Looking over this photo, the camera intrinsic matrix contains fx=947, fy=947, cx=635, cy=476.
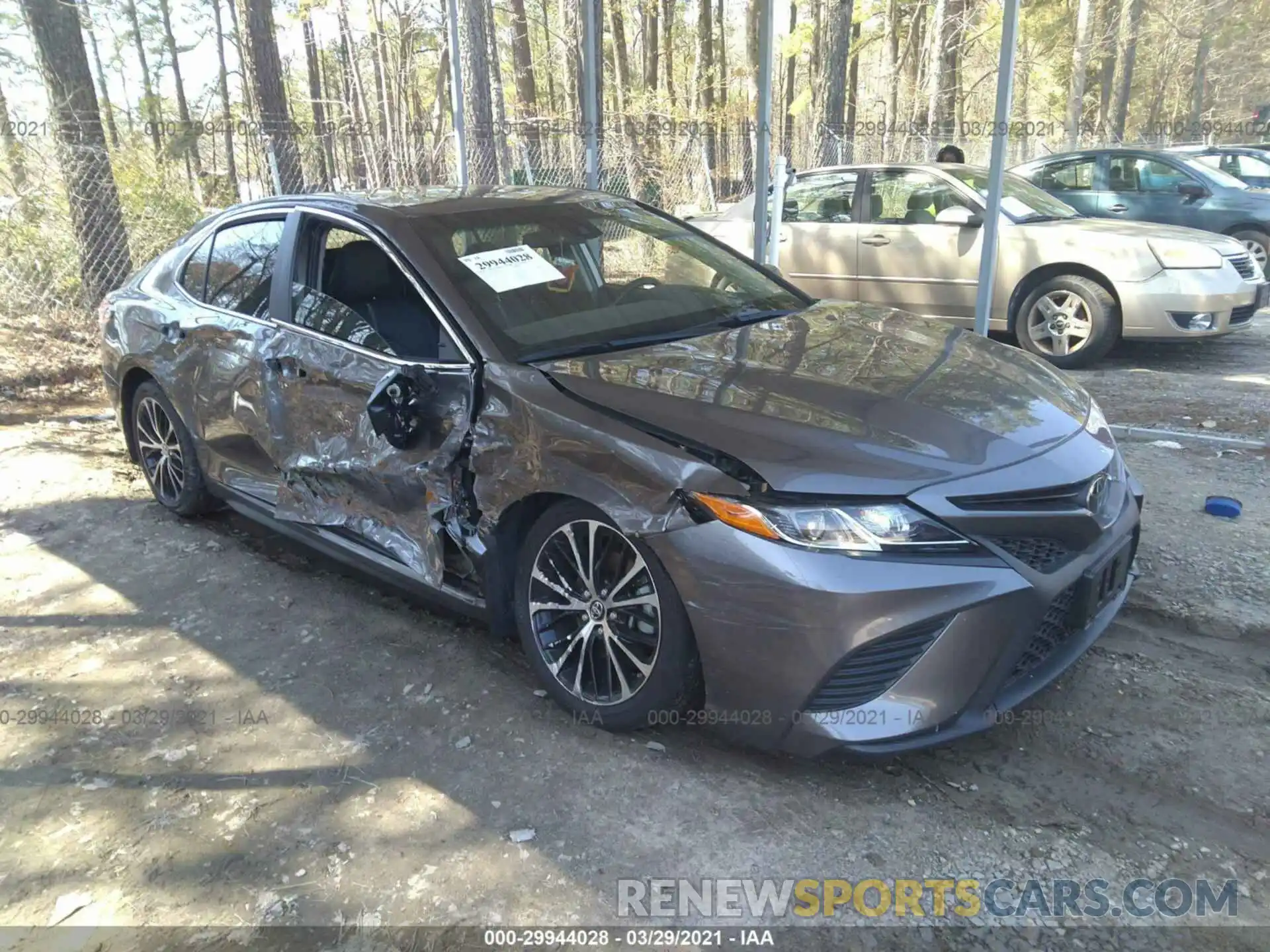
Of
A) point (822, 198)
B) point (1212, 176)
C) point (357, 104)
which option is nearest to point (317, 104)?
point (357, 104)

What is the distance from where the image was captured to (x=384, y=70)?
2747cm

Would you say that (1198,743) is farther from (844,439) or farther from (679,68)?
(679,68)

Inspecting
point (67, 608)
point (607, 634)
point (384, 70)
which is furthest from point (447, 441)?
point (384, 70)

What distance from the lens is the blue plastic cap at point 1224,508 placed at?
14.2 ft

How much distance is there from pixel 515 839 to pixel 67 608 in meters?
2.59

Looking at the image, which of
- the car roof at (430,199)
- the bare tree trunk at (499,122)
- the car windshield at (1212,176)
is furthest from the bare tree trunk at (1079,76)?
the car roof at (430,199)

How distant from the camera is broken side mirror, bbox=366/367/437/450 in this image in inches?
128

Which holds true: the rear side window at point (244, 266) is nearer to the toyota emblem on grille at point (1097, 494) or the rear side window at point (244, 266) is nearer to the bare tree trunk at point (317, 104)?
the toyota emblem on grille at point (1097, 494)

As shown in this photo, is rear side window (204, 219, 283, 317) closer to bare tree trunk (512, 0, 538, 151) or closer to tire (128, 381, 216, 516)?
tire (128, 381, 216, 516)

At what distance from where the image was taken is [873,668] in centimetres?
246

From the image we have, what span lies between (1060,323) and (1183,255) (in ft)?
3.14

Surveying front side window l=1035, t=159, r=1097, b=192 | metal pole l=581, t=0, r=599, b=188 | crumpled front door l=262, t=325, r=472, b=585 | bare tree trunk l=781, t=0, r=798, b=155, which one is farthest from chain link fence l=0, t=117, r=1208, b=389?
bare tree trunk l=781, t=0, r=798, b=155

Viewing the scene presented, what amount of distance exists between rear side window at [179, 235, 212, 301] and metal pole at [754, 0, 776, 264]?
3254 millimetres

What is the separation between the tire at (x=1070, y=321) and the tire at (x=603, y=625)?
5.65 m
